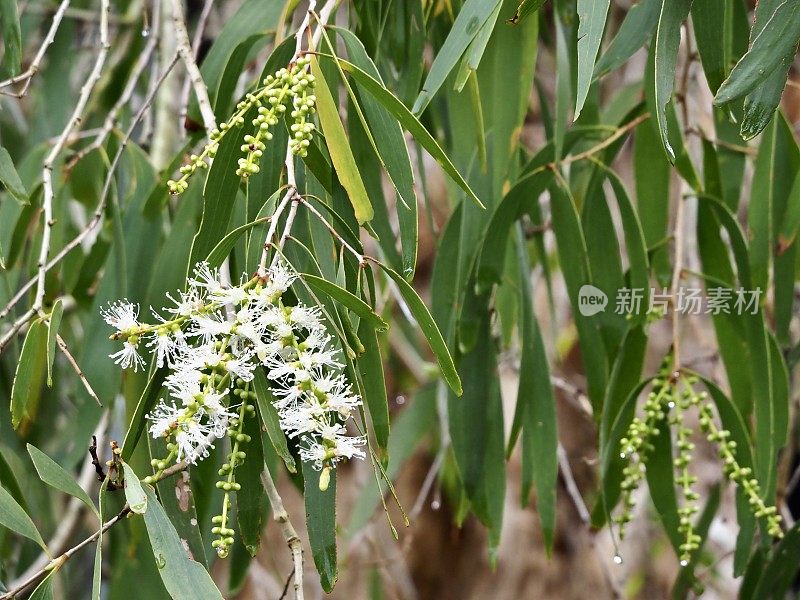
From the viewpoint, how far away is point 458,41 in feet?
2.44

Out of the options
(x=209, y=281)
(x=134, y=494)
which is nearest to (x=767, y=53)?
(x=209, y=281)

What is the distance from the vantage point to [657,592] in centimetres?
230

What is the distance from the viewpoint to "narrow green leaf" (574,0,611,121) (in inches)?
26.0

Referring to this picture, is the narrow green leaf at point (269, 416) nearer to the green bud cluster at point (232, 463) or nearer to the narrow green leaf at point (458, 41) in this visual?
the green bud cluster at point (232, 463)

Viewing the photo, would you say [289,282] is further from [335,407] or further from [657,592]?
[657,592]

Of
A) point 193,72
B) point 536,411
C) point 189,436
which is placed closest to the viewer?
point 189,436

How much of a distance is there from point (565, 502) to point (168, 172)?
5.26ft

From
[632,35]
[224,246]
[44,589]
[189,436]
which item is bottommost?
[44,589]

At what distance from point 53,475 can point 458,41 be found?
45 cm

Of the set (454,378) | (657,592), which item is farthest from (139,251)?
(657,592)

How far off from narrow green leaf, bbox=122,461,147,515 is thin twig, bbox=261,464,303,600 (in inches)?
4.7

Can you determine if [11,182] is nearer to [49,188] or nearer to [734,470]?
[49,188]

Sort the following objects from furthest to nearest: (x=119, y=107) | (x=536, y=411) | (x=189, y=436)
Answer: (x=119, y=107), (x=536, y=411), (x=189, y=436)

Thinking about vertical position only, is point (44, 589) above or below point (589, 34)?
below
